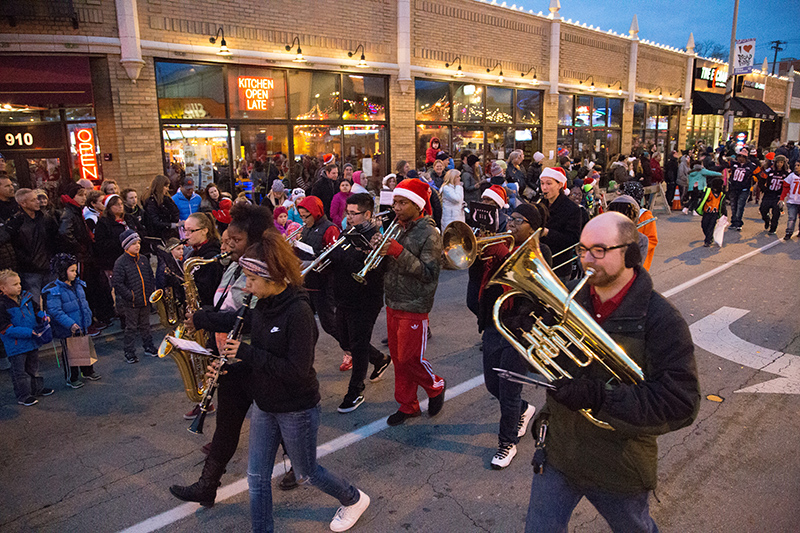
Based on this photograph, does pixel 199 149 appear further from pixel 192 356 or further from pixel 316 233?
pixel 192 356

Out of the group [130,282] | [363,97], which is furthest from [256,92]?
[130,282]

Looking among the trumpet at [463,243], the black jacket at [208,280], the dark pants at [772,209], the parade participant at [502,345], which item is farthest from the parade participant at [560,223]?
the dark pants at [772,209]

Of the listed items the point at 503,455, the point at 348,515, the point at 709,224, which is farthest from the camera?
the point at 709,224

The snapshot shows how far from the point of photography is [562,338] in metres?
2.28

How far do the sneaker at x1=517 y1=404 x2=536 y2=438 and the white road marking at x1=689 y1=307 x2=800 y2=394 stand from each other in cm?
229

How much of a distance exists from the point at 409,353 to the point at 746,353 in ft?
14.4

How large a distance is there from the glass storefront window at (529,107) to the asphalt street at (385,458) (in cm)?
1467

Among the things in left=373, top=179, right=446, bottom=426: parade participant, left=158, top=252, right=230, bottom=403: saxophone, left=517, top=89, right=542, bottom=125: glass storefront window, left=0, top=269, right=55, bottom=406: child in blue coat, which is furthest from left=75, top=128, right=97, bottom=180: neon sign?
left=517, top=89, right=542, bottom=125: glass storefront window

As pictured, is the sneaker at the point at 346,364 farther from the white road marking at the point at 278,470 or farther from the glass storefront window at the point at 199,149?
the glass storefront window at the point at 199,149

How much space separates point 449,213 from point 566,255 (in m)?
5.42

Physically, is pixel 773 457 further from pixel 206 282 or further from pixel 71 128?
pixel 71 128

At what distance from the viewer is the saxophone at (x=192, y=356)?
411 centimetres

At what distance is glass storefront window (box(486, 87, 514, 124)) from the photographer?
18.7m

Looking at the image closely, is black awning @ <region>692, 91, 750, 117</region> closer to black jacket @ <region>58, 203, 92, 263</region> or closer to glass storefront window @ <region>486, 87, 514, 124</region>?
glass storefront window @ <region>486, 87, 514, 124</region>
